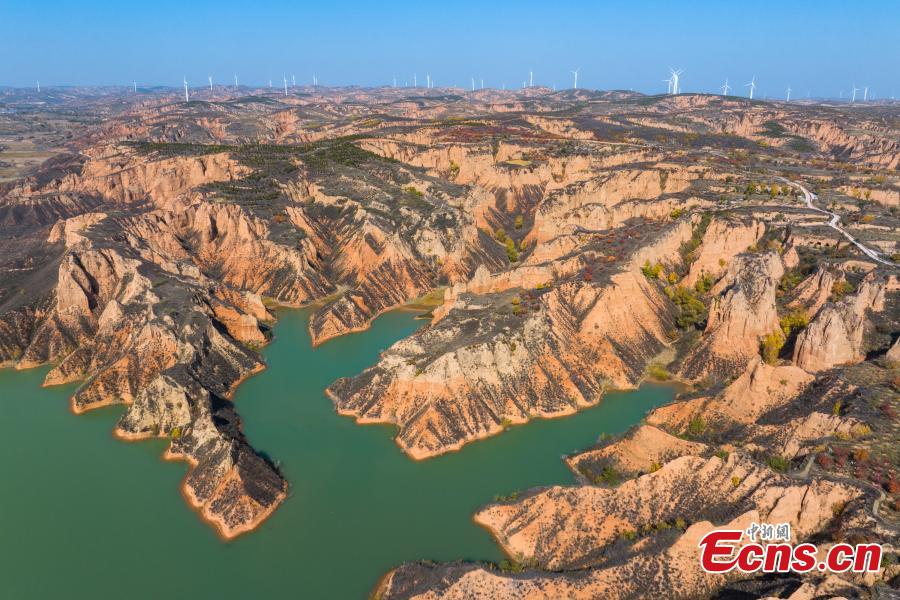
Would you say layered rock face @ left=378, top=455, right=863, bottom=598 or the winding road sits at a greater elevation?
the winding road

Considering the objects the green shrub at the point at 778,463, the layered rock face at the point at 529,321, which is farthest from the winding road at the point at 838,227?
the green shrub at the point at 778,463

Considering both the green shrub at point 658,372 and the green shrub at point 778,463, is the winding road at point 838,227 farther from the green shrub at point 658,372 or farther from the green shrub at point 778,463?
the green shrub at point 778,463

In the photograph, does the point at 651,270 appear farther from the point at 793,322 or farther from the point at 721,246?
the point at 793,322

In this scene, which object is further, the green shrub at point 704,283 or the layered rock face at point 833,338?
the green shrub at point 704,283

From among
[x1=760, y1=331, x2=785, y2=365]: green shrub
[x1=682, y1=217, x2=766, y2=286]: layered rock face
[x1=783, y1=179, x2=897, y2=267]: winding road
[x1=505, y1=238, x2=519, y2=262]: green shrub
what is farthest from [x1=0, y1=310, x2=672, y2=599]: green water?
[x1=505, y1=238, x2=519, y2=262]: green shrub

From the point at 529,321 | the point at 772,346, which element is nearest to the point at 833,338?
the point at 772,346

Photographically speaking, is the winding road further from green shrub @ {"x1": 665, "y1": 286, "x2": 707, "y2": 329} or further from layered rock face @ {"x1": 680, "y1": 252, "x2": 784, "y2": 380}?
green shrub @ {"x1": 665, "y1": 286, "x2": 707, "y2": 329}

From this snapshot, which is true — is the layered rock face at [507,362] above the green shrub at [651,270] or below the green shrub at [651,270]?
below

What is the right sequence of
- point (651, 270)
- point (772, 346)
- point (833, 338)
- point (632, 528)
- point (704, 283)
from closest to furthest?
point (632, 528) → point (833, 338) → point (772, 346) → point (651, 270) → point (704, 283)

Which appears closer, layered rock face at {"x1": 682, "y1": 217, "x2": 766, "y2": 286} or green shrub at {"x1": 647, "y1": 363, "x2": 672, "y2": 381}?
green shrub at {"x1": 647, "y1": 363, "x2": 672, "y2": 381}
